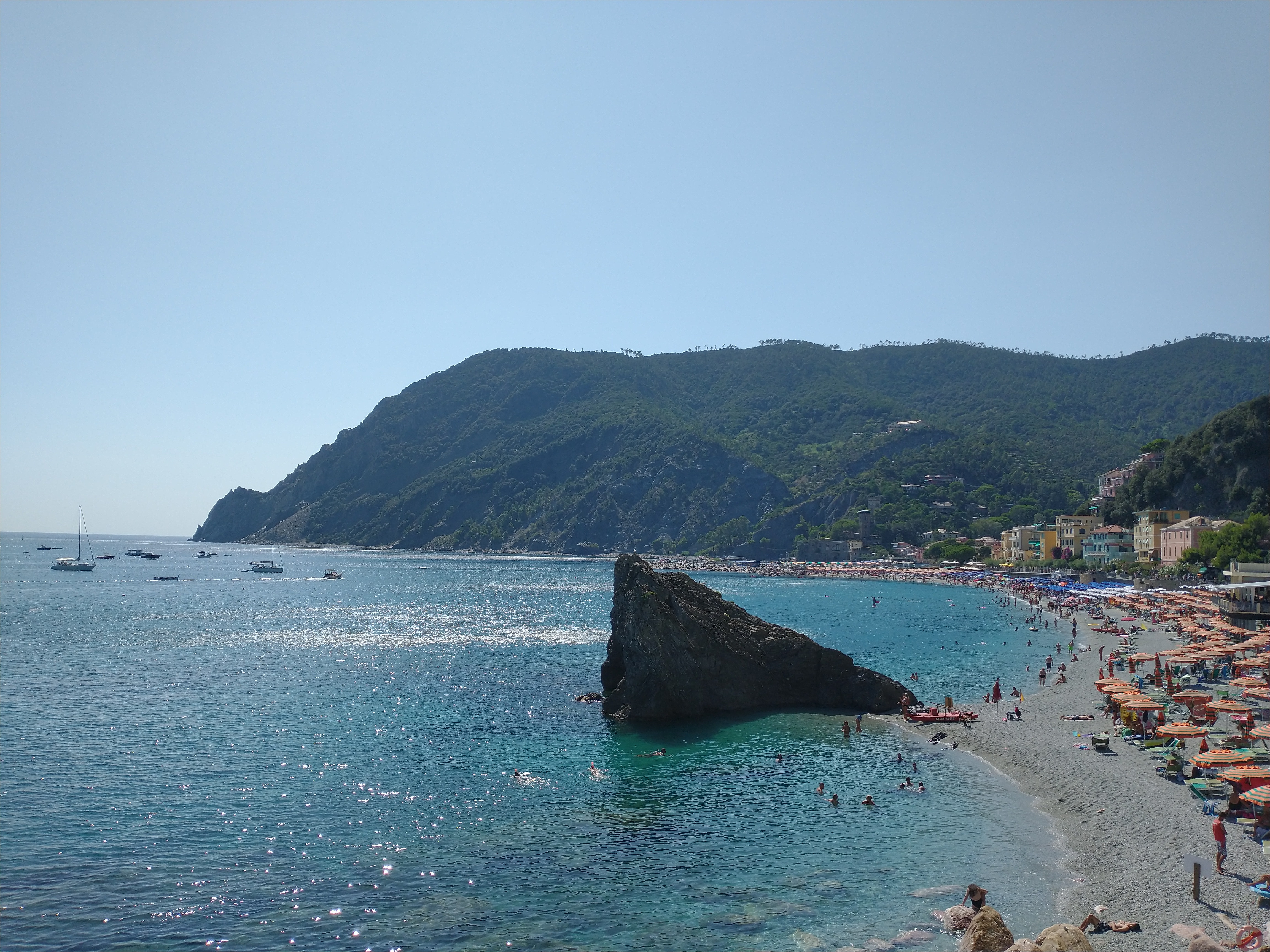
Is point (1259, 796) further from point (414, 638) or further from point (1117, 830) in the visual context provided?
point (414, 638)

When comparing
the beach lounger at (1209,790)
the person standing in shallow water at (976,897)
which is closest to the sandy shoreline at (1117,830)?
the beach lounger at (1209,790)

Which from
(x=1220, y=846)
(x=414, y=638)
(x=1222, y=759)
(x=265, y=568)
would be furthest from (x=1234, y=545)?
(x=265, y=568)

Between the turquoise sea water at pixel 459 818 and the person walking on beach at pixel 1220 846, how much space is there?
4.03 m

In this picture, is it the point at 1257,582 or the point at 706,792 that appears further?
the point at 1257,582

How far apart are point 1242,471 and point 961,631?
181 ft

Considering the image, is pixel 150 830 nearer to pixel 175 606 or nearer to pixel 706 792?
pixel 706 792

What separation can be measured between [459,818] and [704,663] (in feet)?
54.2

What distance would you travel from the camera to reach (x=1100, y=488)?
163 meters

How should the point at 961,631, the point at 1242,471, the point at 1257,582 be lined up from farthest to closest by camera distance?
the point at 1242,471, the point at 961,631, the point at 1257,582

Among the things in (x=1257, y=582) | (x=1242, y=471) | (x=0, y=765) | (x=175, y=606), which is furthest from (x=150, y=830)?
(x=1242, y=471)

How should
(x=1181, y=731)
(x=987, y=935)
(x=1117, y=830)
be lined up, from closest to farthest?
1. (x=987, y=935)
2. (x=1117, y=830)
3. (x=1181, y=731)

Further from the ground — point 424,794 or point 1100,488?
point 1100,488

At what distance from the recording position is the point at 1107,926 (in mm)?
18031

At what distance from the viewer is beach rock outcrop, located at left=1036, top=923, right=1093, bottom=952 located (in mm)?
15578
